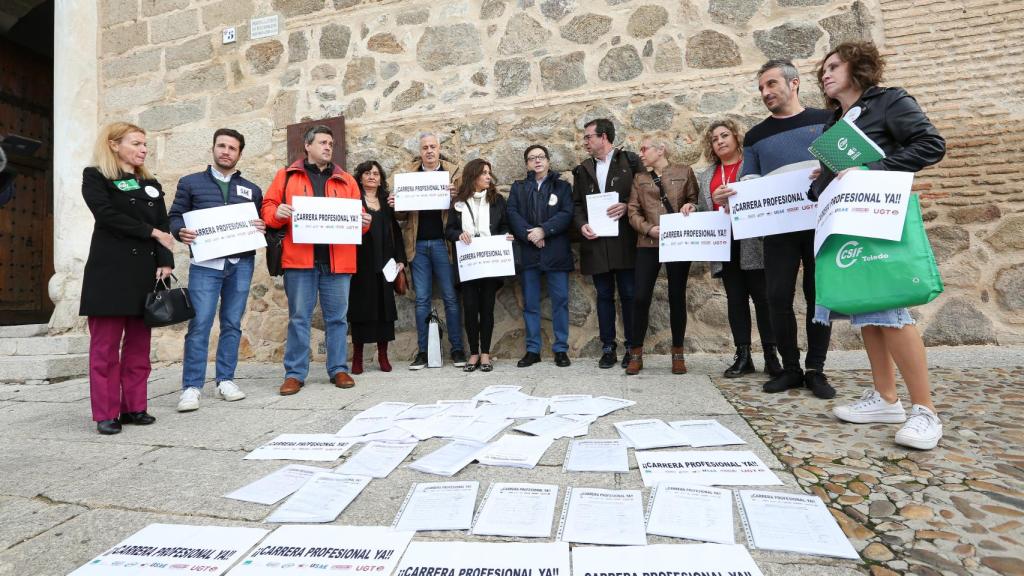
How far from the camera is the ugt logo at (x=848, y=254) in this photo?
6.98 ft

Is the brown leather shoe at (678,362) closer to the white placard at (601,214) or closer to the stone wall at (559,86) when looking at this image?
the stone wall at (559,86)

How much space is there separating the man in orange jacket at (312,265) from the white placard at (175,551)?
2121mm

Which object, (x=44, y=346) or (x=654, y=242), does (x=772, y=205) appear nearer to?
(x=654, y=242)

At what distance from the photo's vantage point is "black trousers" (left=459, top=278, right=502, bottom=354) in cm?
431

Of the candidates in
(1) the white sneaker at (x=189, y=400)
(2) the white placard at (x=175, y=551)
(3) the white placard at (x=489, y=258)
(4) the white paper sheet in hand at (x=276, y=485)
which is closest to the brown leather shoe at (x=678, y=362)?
(3) the white placard at (x=489, y=258)

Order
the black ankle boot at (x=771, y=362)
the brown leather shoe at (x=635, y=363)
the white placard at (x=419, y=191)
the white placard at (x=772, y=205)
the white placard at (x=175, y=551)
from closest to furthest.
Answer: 1. the white placard at (x=175, y=551)
2. the white placard at (x=772, y=205)
3. the black ankle boot at (x=771, y=362)
4. the brown leather shoe at (x=635, y=363)
5. the white placard at (x=419, y=191)

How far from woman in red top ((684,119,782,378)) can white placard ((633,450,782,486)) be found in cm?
171

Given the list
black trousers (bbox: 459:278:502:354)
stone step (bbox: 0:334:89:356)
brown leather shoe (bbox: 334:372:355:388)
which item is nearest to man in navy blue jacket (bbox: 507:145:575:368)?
black trousers (bbox: 459:278:502:354)

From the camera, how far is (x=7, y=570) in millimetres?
1375

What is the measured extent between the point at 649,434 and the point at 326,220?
2.67 m

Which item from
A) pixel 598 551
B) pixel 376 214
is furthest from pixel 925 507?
pixel 376 214

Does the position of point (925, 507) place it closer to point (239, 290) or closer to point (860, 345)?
point (860, 345)

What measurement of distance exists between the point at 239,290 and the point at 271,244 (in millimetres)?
381

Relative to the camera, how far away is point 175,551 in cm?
140
